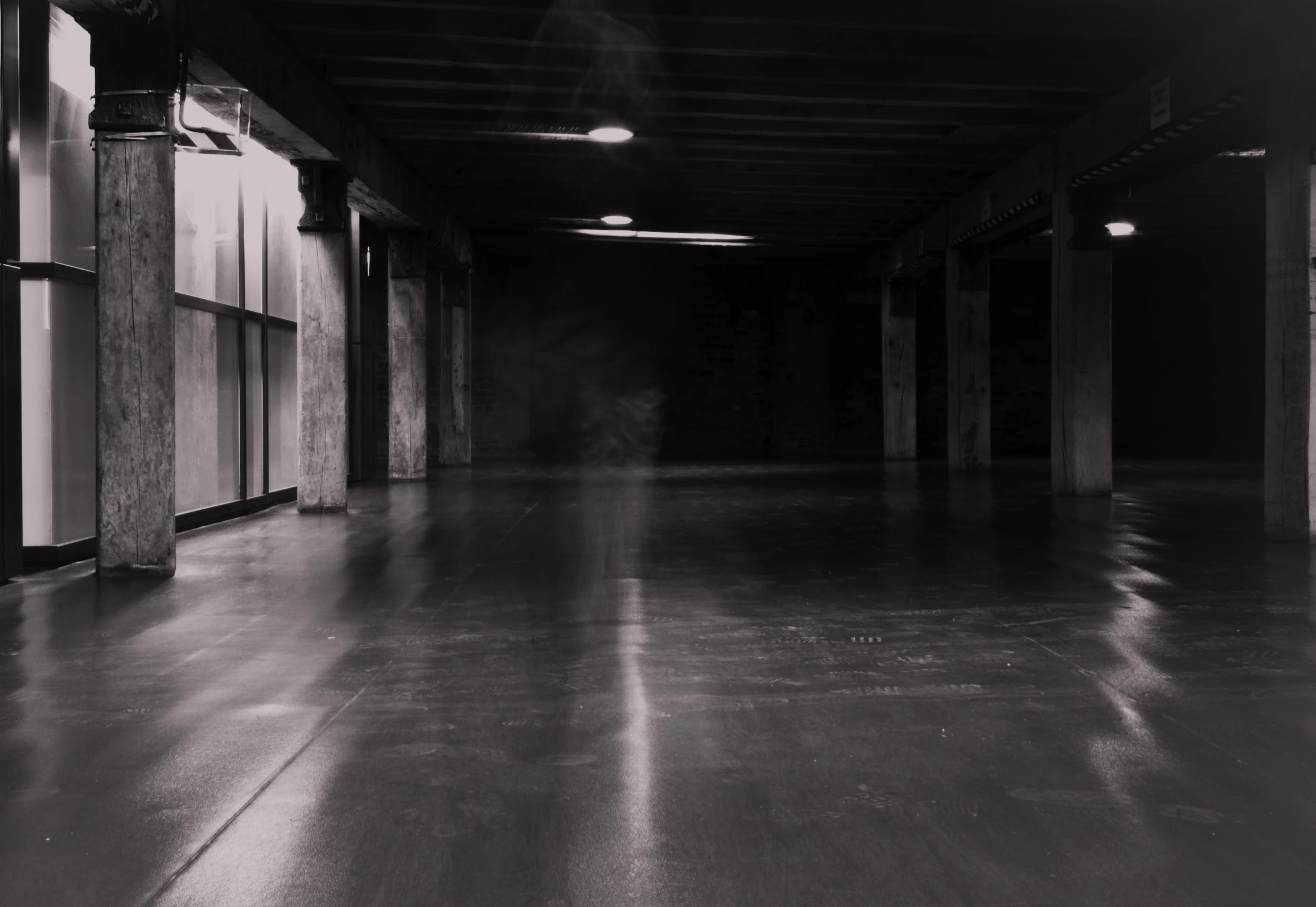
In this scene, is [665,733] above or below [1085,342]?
below

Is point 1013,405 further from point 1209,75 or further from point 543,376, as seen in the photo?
point 1209,75

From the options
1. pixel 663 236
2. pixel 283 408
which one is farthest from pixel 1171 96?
pixel 663 236

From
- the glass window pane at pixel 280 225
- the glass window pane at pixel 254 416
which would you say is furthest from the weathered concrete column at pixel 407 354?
the glass window pane at pixel 254 416

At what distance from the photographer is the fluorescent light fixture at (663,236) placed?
59.7ft

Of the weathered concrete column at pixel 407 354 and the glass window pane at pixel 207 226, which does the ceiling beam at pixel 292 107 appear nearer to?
the weathered concrete column at pixel 407 354

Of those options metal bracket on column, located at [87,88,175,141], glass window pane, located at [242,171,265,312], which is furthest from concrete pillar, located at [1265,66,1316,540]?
glass window pane, located at [242,171,265,312]

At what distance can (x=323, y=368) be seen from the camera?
10312 mm

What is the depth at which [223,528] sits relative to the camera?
9180 mm

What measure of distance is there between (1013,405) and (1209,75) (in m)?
14.6

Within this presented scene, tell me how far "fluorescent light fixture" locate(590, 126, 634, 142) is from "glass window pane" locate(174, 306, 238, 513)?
3753mm

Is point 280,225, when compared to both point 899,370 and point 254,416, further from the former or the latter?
point 899,370

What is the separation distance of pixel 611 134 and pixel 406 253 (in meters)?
4.16

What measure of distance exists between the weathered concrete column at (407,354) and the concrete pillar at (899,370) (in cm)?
811

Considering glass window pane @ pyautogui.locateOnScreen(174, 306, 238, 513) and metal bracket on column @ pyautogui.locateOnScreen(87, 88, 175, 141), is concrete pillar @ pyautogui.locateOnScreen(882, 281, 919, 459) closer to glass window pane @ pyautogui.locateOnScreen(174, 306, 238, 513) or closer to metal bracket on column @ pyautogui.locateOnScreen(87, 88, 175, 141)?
glass window pane @ pyautogui.locateOnScreen(174, 306, 238, 513)
